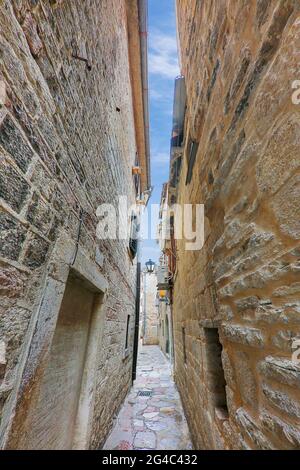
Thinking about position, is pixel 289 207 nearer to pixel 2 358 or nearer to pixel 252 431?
pixel 252 431

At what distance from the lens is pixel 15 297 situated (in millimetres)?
989

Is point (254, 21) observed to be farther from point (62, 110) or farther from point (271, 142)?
point (62, 110)

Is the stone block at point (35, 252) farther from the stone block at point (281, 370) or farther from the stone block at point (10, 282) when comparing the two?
the stone block at point (281, 370)

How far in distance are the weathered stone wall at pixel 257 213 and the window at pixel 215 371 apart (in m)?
0.17

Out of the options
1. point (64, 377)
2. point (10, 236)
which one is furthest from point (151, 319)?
point (10, 236)

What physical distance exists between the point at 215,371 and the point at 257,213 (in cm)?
172

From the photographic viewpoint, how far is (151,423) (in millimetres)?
3738

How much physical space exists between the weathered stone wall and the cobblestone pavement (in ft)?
6.66

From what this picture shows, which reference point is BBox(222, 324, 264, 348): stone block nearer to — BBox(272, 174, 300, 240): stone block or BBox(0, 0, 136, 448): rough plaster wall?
BBox(272, 174, 300, 240): stone block

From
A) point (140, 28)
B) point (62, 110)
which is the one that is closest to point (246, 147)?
point (62, 110)

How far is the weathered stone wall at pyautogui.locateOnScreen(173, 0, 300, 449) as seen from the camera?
2.51 ft

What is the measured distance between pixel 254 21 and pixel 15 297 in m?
1.78

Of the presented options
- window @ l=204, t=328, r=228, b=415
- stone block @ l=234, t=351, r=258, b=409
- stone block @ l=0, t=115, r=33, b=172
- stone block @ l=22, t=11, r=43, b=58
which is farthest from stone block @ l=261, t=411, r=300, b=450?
stone block @ l=22, t=11, r=43, b=58

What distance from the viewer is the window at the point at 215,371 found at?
6.09 ft
